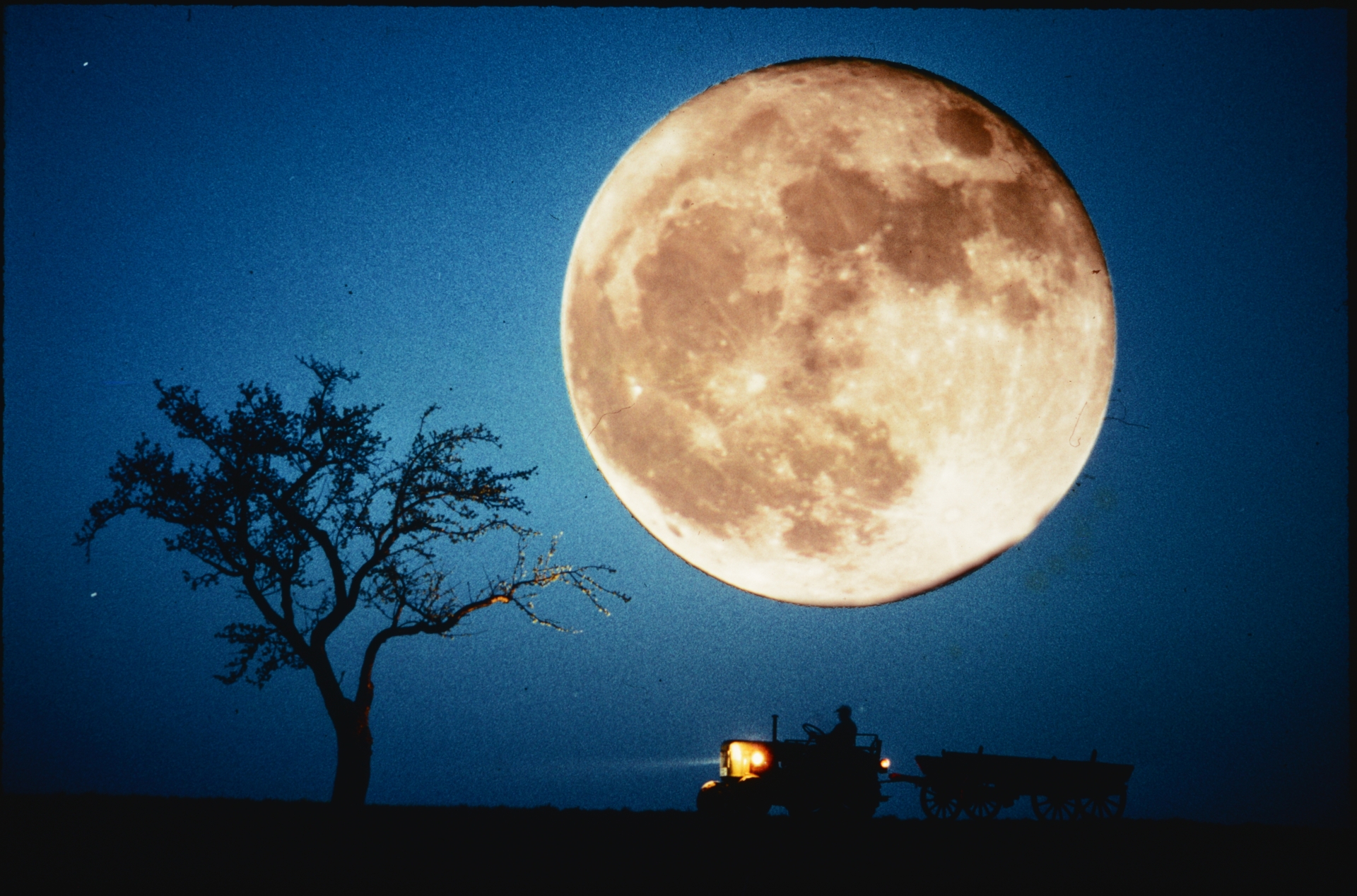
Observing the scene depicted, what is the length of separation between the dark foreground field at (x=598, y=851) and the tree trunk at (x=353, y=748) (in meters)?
4.34

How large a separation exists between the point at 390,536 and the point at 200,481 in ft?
12.5

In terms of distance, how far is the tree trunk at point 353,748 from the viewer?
13.7 meters

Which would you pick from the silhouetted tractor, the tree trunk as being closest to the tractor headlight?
the silhouetted tractor

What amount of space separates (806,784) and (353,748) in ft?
28.1

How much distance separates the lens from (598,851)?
6586mm

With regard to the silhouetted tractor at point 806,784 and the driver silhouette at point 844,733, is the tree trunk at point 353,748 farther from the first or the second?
the driver silhouette at point 844,733

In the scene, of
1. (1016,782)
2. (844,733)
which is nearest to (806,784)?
(844,733)

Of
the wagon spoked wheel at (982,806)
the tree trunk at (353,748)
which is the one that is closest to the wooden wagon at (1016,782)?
the wagon spoked wheel at (982,806)

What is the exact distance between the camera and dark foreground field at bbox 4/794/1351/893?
5566 mm

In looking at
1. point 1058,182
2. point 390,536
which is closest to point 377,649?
point 390,536

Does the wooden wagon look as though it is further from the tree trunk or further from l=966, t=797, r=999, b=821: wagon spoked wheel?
the tree trunk

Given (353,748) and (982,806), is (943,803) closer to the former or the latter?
(982,806)

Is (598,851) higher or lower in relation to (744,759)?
lower

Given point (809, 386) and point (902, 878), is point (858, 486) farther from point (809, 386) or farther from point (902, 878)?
point (902, 878)
